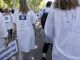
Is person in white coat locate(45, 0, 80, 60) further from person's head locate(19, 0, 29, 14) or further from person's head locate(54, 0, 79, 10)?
person's head locate(19, 0, 29, 14)

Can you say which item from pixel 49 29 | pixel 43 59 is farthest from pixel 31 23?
pixel 49 29

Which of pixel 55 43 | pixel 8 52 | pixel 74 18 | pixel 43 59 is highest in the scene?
pixel 74 18

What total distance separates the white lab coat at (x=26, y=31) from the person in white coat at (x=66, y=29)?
4368mm

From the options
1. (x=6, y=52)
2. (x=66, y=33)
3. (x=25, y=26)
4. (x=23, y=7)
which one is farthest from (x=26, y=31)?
(x=66, y=33)

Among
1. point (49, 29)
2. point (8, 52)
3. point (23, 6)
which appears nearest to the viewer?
point (49, 29)

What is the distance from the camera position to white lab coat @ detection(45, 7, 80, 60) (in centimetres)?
360

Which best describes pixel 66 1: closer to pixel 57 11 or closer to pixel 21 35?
pixel 57 11

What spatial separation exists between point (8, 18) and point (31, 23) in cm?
587

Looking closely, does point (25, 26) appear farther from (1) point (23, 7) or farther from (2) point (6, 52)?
(2) point (6, 52)

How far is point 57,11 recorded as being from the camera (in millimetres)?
3705

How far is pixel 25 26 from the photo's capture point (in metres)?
8.09

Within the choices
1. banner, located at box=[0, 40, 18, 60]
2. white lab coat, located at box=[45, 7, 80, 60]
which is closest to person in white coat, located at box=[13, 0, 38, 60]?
banner, located at box=[0, 40, 18, 60]

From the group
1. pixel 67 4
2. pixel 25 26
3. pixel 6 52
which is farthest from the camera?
pixel 25 26

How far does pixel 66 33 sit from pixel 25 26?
14.8ft
